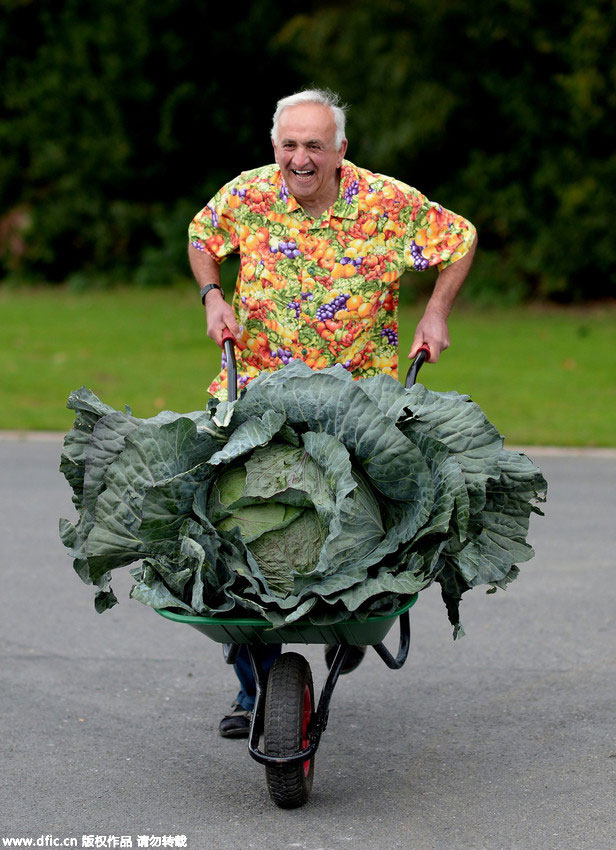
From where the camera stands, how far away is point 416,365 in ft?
13.2

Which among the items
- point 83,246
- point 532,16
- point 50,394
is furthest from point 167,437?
point 83,246

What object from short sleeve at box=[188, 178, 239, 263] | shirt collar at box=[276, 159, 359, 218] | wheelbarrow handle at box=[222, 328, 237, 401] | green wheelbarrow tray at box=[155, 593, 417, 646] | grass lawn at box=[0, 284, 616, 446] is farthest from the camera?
grass lawn at box=[0, 284, 616, 446]

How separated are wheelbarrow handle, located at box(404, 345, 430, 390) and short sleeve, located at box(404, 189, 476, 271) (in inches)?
12.2

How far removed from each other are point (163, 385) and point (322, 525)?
8106 millimetres

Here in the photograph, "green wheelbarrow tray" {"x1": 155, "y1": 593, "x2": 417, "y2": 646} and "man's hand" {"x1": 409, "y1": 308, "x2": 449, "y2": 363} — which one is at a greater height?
"man's hand" {"x1": 409, "y1": 308, "x2": 449, "y2": 363}

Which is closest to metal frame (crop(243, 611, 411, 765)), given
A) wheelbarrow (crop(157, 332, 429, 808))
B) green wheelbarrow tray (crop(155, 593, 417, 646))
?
wheelbarrow (crop(157, 332, 429, 808))

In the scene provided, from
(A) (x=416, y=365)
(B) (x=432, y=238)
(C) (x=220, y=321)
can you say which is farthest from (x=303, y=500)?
(B) (x=432, y=238)

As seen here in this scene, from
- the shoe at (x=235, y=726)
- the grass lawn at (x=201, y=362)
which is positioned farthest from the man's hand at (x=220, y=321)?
the grass lawn at (x=201, y=362)

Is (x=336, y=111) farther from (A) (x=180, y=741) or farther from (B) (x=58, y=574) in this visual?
(B) (x=58, y=574)

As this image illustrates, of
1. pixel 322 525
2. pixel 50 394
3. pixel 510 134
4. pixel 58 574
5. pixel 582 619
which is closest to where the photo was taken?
pixel 322 525

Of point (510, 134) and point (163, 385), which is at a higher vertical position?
point (510, 134)

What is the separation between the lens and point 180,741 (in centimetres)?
413

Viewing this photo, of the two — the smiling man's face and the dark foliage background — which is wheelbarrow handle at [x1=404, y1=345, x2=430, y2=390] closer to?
the smiling man's face

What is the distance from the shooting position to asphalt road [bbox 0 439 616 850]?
3.49m
